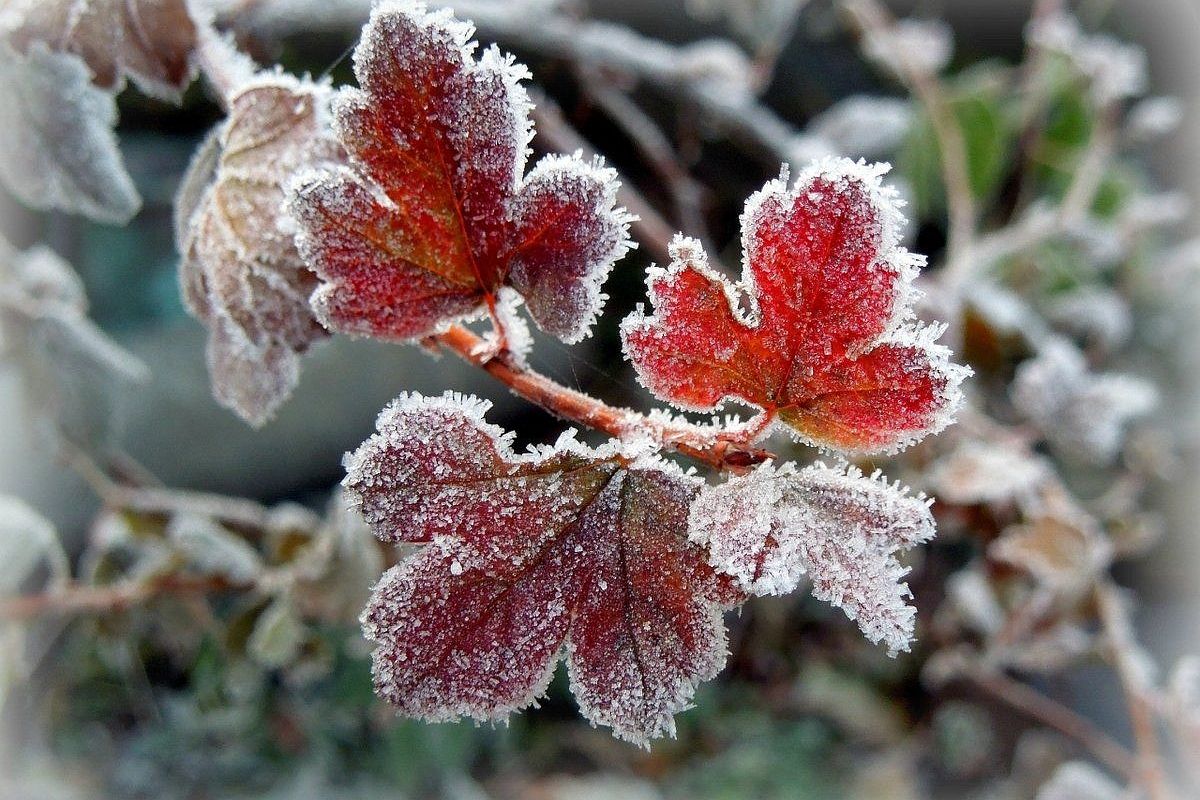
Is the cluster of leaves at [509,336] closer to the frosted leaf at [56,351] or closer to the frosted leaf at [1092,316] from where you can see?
the frosted leaf at [56,351]

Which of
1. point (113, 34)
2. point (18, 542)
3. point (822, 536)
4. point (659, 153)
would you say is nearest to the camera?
point (822, 536)

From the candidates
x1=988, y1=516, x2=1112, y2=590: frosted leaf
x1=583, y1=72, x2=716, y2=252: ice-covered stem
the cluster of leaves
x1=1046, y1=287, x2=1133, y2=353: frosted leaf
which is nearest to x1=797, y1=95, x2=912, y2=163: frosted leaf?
x1=583, y1=72, x2=716, y2=252: ice-covered stem

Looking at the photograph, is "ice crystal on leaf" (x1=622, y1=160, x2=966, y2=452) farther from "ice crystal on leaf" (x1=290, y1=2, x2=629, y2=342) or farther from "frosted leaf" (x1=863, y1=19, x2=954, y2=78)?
"frosted leaf" (x1=863, y1=19, x2=954, y2=78)

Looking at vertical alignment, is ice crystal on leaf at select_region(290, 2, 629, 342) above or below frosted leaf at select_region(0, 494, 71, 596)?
above

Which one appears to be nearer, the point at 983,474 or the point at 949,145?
the point at 983,474

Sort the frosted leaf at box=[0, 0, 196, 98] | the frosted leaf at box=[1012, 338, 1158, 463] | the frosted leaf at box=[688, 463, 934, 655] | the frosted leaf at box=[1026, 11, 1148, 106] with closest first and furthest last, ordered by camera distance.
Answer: the frosted leaf at box=[688, 463, 934, 655]
the frosted leaf at box=[0, 0, 196, 98]
the frosted leaf at box=[1012, 338, 1158, 463]
the frosted leaf at box=[1026, 11, 1148, 106]

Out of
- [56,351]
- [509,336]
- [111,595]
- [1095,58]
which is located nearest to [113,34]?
[509,336]

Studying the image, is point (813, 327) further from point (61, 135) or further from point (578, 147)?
point (578, 147)
